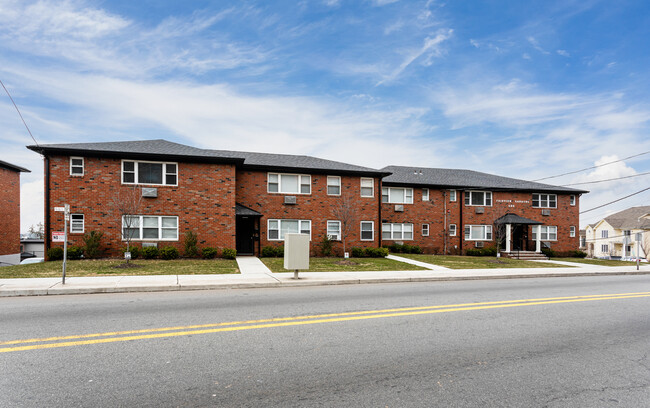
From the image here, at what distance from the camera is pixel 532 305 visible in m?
8.27

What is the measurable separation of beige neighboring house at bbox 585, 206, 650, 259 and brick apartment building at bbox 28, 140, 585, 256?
33532mm

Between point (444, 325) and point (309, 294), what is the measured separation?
13.3ft

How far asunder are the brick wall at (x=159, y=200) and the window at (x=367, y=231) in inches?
340

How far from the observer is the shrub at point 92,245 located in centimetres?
1802

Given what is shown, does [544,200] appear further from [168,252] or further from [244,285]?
[168,252]

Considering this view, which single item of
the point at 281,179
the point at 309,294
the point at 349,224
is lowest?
the point at 309,294

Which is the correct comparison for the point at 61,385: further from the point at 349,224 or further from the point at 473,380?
the point at 349,224

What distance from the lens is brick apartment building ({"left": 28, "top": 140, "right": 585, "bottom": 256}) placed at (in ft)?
62.0

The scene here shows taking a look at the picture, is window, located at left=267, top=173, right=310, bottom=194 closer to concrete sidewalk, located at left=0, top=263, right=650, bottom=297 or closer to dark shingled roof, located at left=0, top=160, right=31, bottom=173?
concrete sidewalk, located at left=0, top=263, right=650, bottom=297

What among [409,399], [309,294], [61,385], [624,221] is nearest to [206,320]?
[61,385]

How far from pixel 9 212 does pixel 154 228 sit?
49.7 feet

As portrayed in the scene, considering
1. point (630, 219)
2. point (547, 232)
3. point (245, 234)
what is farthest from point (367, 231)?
point (630, 219)

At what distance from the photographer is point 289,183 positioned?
23.3 m

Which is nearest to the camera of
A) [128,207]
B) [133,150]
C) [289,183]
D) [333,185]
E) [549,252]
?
[128,207]
